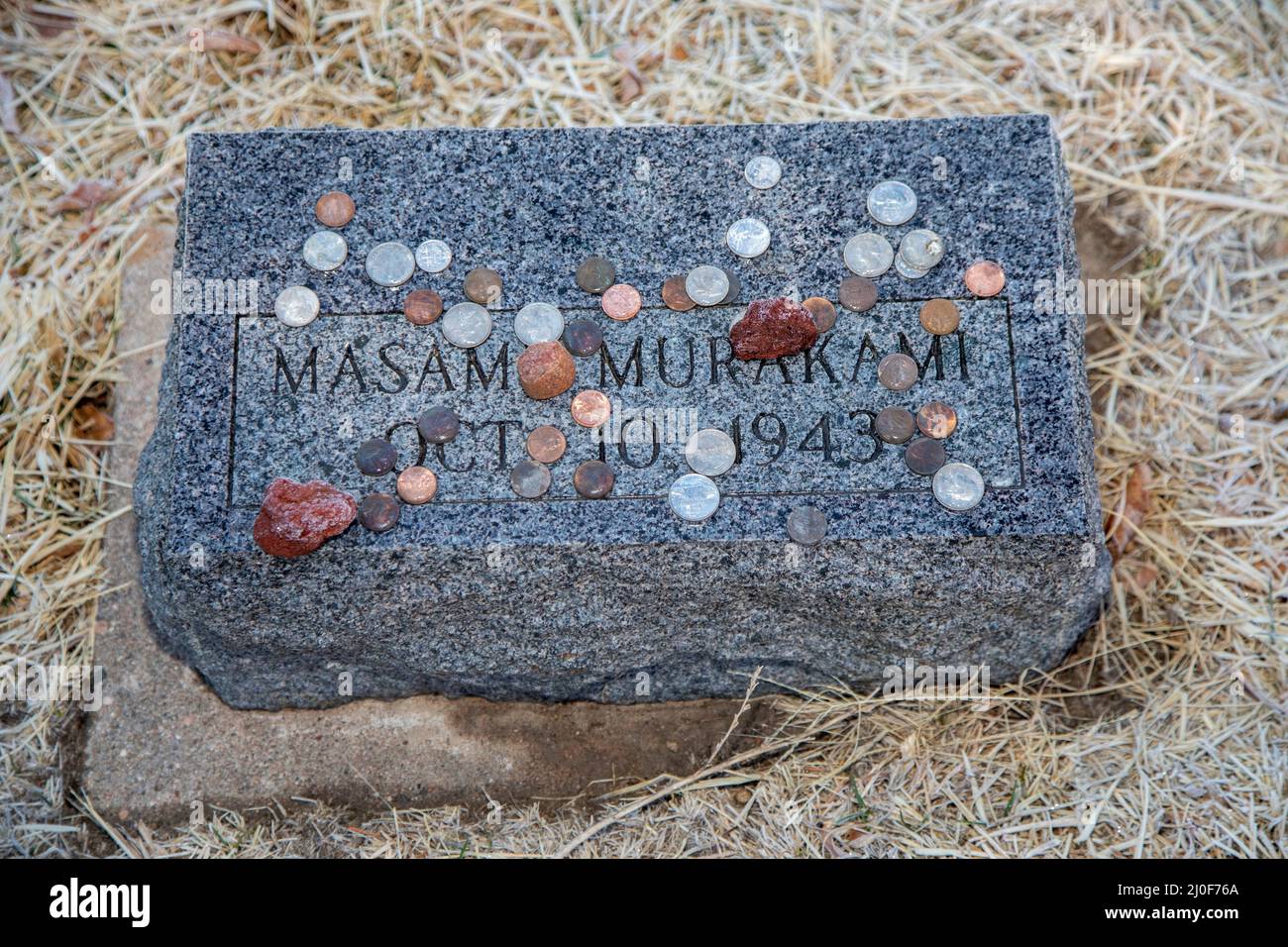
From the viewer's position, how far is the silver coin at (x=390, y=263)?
267 centimetres

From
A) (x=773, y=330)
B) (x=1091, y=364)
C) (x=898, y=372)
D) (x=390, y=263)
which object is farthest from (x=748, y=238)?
(x=1091, y=364)

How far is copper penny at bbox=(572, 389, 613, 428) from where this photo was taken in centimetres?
257

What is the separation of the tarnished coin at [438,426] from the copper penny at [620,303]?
0.43 metres

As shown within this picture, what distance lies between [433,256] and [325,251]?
0.83 feet

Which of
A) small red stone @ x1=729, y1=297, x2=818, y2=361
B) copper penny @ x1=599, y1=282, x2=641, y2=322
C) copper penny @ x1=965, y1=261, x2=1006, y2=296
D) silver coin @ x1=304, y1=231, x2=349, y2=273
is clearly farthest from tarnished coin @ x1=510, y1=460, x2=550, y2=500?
copper penny @ x1=965, y1=261, x2=1006, y2=296

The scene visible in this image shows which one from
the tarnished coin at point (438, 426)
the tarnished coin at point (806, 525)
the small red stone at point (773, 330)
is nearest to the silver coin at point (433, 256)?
the tarnished coin at point (438, 426)

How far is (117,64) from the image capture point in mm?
3926

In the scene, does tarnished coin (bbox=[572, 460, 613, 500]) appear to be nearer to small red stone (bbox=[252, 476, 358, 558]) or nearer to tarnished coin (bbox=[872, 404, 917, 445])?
small red stone (bbox=[252, 476, 358, 558])

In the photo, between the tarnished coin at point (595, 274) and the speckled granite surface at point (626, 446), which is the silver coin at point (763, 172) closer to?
the speckled granite surface at point (626, 446)

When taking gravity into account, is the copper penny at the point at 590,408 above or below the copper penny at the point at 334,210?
below

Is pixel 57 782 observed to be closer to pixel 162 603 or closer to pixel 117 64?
pixel 162 603

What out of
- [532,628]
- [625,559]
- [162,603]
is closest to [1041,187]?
[625,559]

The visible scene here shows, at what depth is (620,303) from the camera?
8.67 feet

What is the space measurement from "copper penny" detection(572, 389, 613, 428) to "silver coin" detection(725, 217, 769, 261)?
1.56 ft
